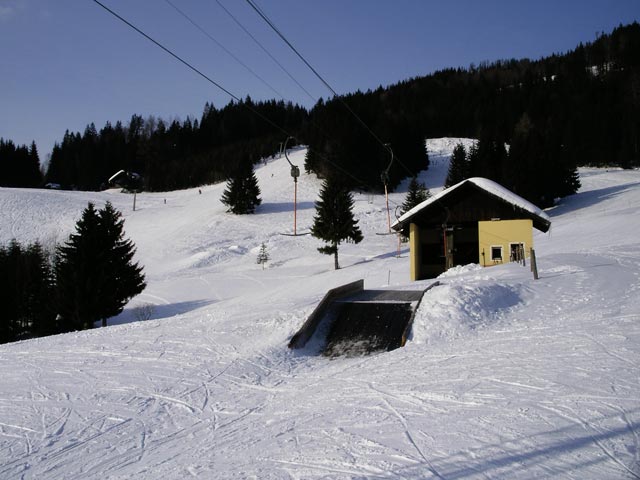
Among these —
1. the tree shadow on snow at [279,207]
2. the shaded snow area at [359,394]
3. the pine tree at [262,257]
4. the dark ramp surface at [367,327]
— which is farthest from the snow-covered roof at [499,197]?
the tree shadow on snow at [279,207]

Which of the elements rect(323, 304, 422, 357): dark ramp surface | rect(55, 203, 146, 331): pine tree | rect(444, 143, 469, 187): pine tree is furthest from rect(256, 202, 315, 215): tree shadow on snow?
rect(323, 304, 422, 357): dark ramp surface

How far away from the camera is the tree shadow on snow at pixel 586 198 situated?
49.5 m

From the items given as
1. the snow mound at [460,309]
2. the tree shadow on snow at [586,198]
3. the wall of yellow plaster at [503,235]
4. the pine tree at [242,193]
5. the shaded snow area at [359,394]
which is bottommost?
the shaded snow area at [359,394]

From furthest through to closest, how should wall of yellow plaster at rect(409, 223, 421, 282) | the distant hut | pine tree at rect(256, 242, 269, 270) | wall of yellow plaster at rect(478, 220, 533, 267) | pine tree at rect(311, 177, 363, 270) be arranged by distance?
1. the distant hut
2. pine tree at rect(256, 242, 269, 270)
3. pine tree at rect(311, 177, 363, 270)
4. wall of yellow plaster at rect(409, 223, 421, 282)
5. wall of yellow plaster at rect(478, 220, 533, 267)

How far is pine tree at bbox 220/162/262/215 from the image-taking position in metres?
60.1

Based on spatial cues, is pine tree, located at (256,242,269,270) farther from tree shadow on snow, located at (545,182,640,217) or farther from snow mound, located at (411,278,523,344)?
snow mound, located at (411,278,523,344)

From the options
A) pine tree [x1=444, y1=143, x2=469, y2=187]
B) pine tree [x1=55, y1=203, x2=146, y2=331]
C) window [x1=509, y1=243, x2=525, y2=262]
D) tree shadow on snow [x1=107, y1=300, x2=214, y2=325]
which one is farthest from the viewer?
pine tree [x1=444, y1=143, x2=469, y2=187]

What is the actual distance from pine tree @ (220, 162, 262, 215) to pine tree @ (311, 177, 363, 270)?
795 inches

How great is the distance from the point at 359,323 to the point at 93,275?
72.5ft

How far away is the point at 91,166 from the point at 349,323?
114683 millimetres

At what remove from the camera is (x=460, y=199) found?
25.6 m

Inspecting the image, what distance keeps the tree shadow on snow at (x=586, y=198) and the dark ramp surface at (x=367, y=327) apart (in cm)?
4084

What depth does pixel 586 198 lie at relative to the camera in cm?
5275

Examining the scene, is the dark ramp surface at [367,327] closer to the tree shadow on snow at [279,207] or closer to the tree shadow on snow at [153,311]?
the tree shadow on snow at [153,311]
